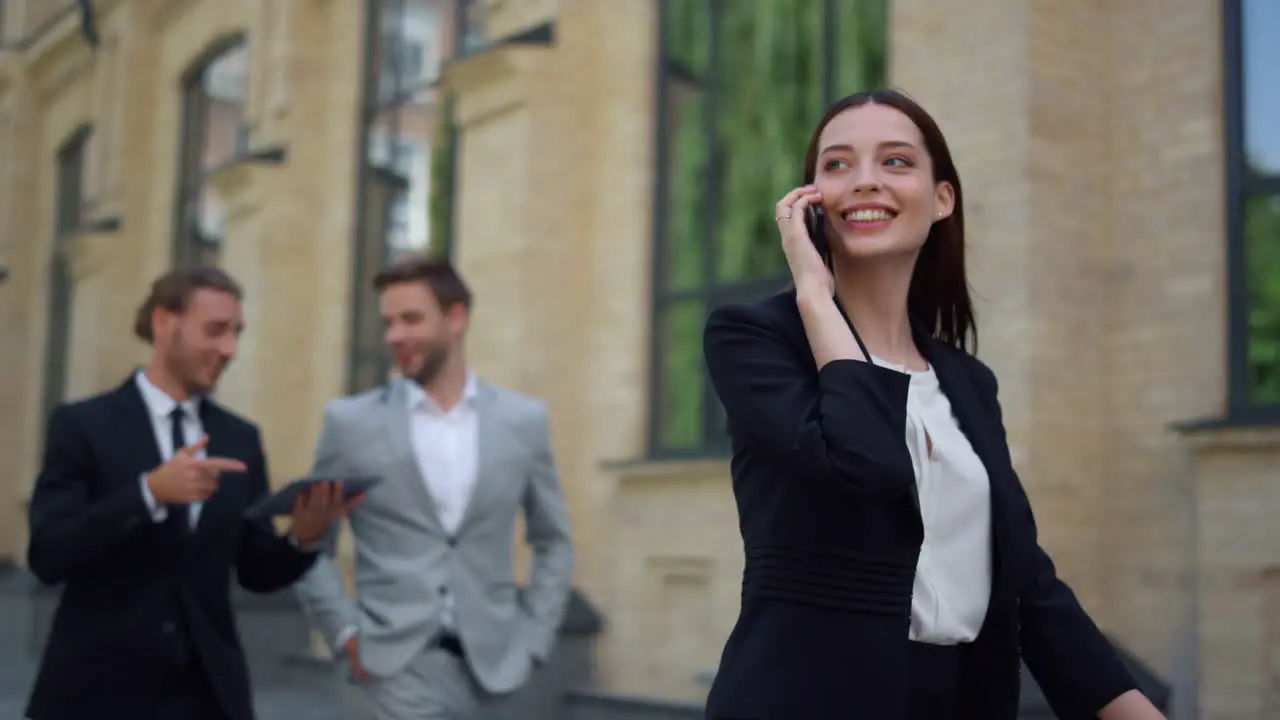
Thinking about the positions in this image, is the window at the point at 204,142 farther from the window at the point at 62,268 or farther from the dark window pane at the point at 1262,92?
the dark window pane at the point at 1262,92

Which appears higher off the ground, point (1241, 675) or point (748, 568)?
point (748, 568)

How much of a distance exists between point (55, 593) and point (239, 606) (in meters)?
3.77

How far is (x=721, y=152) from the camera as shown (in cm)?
891

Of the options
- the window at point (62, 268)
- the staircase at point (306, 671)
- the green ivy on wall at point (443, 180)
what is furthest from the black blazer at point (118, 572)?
the window at point (62, 268)

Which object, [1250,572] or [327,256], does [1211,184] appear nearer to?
[1250,572]

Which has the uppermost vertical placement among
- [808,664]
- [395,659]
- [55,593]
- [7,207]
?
[7,207]

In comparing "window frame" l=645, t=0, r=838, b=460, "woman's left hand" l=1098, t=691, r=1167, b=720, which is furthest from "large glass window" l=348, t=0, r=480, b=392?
"woman's left hand" l=1098, t=691, r=1167, b=720

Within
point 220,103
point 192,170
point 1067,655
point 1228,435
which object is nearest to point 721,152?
point 1228,435

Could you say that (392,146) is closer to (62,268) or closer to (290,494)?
(62,268)

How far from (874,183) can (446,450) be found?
2.60 m

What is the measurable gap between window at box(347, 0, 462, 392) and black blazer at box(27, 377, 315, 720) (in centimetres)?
757

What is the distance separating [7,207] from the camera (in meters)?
19.7

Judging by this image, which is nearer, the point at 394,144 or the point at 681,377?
the point at 681,377

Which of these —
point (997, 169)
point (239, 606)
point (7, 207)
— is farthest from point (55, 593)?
point (997, 169)
